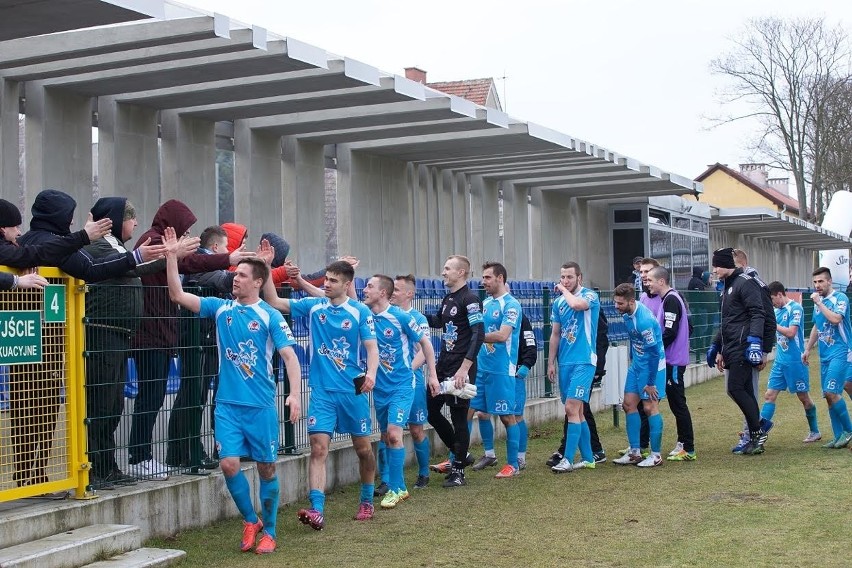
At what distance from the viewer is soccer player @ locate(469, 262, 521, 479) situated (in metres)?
10.8

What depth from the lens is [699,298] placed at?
24.0 metres

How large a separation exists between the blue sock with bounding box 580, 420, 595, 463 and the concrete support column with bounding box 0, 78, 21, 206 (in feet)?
22.1

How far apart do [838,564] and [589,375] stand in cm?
421

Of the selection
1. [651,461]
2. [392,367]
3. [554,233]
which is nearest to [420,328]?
A: [392,367]

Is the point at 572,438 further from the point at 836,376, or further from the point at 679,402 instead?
the point at 836,376

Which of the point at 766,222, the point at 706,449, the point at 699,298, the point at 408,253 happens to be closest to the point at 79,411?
the point at 706,449

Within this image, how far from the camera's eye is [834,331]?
1255 centimetres

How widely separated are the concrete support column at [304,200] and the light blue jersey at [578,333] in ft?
23.9

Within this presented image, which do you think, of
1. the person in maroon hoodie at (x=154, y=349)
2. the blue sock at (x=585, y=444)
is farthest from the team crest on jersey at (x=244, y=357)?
the blue sock at (x=585, y=444)

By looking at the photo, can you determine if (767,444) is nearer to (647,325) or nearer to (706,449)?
(706,449)

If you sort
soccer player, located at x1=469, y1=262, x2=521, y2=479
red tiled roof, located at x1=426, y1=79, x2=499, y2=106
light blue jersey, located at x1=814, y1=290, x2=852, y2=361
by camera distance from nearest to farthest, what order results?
soccer player, located at x1=469, y1=262, x2=521, y2=479
light blue jersey, located at x1=814, y1=290, x2=852, y2=361
red tiled roof, located at x1=426, y1=79, x2=499, y2=106

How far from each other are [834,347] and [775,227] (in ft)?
87.7

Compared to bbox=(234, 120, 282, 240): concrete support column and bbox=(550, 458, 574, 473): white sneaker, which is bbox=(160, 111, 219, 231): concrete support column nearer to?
bbox=(234, 120, 282, 240): concrete support column

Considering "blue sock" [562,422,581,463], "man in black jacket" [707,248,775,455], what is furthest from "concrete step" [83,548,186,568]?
"man in black jacket" [707,248,775,455]
